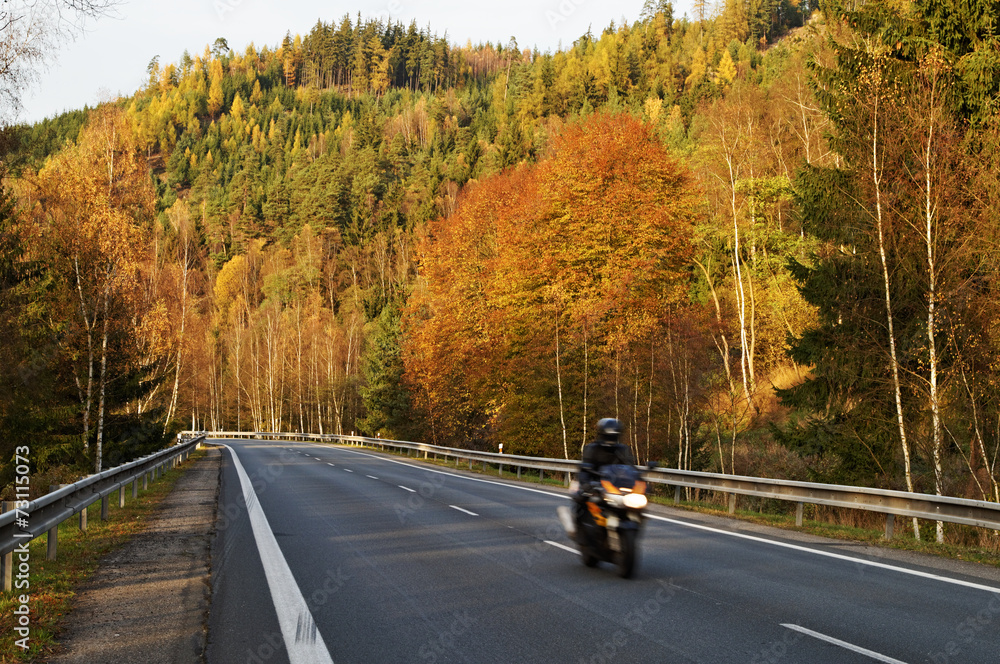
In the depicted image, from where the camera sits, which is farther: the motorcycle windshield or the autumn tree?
the autumn tree

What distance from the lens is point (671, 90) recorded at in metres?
90.9

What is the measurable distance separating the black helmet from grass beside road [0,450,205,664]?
5834mm

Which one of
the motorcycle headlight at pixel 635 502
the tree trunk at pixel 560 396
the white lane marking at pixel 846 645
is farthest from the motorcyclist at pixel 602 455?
the tree trunk at pixel 560 396

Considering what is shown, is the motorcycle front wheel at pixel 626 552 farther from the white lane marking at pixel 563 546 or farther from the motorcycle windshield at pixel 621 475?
the white lane marking at pixel 563 546

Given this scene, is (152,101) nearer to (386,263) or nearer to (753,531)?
(386,263)

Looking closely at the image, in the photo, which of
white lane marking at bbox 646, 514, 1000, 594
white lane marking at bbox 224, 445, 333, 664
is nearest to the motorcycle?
white lane marking at bbox 646, 514, 1000, 594

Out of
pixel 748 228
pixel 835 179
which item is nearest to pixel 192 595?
pixel 835 179

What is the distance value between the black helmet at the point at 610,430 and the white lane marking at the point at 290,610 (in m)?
3.87

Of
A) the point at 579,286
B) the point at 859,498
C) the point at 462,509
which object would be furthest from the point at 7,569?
the point at 579,286

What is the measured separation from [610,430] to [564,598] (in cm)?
225

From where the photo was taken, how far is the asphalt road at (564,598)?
604 centimetres

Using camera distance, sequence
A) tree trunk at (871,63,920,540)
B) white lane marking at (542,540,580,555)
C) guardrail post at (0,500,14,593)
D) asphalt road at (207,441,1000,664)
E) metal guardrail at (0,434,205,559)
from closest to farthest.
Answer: asphalt road at (207,441,1000,664)
metal guardrail at (0,434,205,559)
guardrail post at (0,500,14,593)
white lane marking at (542,540,580,555)
tree trunk at (871,63,920,540)

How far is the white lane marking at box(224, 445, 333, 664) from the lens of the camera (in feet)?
19.2

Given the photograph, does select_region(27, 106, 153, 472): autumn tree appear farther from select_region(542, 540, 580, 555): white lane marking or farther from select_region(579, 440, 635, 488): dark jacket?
select_region(579, 440, 635, 488): dark jacket
